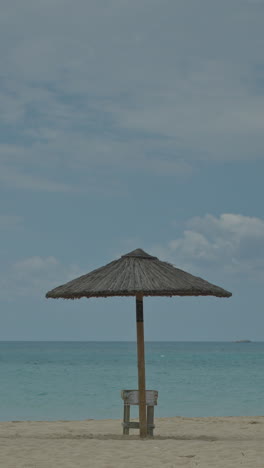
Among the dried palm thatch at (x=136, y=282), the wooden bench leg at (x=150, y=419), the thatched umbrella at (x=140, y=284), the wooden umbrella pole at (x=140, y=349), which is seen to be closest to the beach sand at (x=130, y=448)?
the wooden bench leg at (x=150, y=419)

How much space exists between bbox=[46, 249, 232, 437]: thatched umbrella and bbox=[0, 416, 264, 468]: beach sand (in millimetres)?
737

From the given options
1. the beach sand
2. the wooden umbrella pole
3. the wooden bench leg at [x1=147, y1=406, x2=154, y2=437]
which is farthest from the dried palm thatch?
the beach sand

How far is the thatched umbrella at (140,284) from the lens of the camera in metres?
8.97

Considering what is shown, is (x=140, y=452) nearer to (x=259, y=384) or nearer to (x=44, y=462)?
(x=44, y=462)

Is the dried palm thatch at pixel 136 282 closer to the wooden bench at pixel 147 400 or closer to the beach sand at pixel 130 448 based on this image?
the wooden bench at pixel 147 400

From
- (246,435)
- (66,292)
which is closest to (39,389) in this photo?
(246,435)

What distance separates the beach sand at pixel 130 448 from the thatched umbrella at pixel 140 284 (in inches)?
29.0

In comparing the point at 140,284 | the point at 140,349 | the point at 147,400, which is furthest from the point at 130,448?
the point at 140,284

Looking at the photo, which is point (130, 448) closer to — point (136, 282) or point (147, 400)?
point (147, 400)

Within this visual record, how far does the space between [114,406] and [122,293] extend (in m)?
11.3

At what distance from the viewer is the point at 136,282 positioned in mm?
9016

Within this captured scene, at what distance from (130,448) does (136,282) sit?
6.26ft

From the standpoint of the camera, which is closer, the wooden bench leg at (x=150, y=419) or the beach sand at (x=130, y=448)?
the beach sand at (x=130, y=448)

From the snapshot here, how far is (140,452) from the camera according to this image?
8594 millimetres
